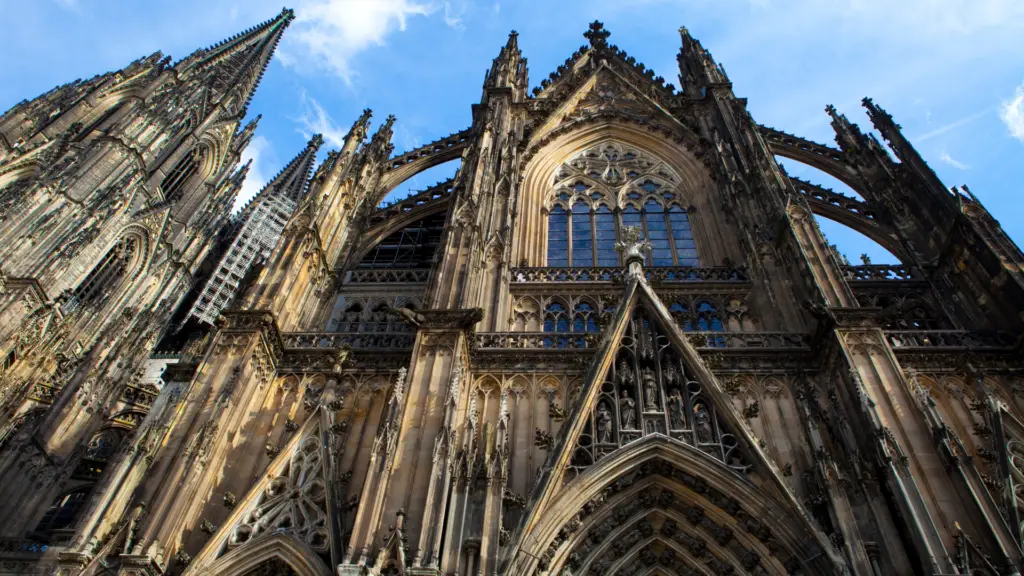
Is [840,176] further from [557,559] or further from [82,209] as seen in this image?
[82,209]

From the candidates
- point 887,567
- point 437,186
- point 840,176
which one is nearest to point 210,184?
point 437,186

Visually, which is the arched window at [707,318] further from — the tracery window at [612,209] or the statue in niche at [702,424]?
the statue in niche at [702,424]

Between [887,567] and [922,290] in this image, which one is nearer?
[887,567]

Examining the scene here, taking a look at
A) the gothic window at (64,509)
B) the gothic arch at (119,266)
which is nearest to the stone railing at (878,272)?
the gothic window at (64,509)

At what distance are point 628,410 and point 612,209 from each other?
877 cm

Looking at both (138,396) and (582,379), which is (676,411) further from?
(138,396)

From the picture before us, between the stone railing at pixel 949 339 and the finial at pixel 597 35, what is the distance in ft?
55.9

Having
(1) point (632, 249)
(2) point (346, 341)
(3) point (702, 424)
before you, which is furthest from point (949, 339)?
(2) point (346, 341)

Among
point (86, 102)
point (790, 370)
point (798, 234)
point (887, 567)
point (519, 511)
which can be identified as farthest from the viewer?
point (86, 102)

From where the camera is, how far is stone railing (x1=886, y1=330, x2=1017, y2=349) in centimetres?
1265

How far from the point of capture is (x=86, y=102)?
40.2 metres

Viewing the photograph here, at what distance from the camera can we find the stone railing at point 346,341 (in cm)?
1349

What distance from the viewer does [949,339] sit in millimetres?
13000

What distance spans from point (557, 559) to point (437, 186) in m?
12.3
